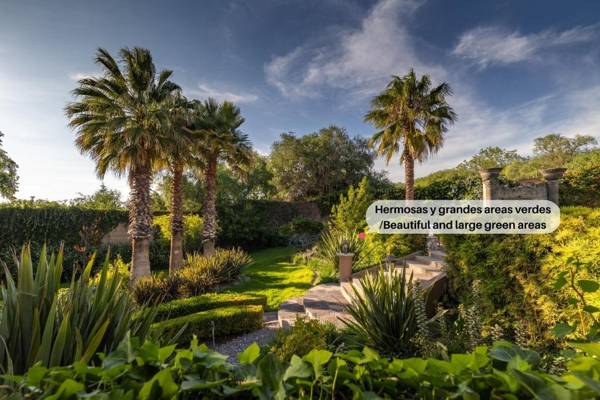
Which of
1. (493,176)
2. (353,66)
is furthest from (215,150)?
(493,176)

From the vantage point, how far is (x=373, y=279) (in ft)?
13.0

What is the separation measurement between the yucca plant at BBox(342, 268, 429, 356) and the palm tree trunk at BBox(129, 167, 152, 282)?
28.9ft

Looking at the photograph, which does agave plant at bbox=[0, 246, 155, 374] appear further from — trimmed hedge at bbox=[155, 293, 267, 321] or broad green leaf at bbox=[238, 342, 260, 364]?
trimmed hedge at bbox=[155, 293, 267, 321]

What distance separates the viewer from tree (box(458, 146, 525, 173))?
3073cm

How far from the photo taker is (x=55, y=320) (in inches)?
62.4

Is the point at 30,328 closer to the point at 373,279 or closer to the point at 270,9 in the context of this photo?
the point at 373,279

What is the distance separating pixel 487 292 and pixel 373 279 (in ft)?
5.11

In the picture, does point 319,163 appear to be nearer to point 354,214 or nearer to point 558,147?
point 354,214

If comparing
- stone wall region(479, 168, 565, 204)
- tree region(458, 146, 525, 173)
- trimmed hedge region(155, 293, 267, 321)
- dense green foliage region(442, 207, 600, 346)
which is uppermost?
tree region(458, 146, 525, 173)

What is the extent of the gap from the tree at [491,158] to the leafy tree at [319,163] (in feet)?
51.6

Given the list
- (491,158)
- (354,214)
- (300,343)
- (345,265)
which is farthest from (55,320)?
(491,158)

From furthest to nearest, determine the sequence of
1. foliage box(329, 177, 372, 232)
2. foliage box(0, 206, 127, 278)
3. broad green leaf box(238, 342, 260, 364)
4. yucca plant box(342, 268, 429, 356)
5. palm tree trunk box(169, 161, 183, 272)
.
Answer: foliage box(0, 206, 127, 278)
foliage box(329, 177, 372, 232)
palm tree trunk box(169, 161, 183, 272)
yucca plant box(342, 268, 429, 356)
broad green leaf box(238, 342, 260, 364)

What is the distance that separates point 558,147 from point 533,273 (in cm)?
4216

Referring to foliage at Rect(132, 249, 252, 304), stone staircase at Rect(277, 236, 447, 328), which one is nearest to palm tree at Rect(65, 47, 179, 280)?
foliage at Rect(132, 249, 252, 304)
